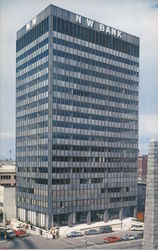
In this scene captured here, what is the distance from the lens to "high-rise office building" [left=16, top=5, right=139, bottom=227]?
83.6 m

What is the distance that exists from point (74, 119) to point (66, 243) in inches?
1170

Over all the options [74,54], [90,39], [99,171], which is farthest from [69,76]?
[99,171]

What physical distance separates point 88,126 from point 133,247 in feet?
109

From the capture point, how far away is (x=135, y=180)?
329 ft

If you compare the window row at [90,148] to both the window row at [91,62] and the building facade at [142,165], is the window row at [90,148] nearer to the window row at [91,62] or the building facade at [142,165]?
the window row at [91,62]

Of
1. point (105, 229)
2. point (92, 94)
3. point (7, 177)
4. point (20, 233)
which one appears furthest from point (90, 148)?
point (7, 177)

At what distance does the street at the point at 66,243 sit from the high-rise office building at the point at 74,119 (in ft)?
30.3

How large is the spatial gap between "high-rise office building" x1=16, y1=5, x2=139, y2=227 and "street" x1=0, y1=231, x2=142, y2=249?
30.3ft

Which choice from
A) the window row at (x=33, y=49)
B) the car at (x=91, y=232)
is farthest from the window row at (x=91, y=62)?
the car at (x=91, y=232)

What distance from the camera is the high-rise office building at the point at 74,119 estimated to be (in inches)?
3290

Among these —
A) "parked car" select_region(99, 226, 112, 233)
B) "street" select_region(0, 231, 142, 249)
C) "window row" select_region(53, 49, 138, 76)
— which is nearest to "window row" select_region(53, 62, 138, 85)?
"window row" select_region(53, 49, 138, 76)

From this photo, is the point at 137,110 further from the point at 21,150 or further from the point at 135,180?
the point at 21,150

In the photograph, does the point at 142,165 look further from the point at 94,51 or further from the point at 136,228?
the point at 94,51

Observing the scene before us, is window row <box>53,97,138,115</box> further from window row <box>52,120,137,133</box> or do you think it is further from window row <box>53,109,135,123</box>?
window row <box>52,120,137,133</box>
